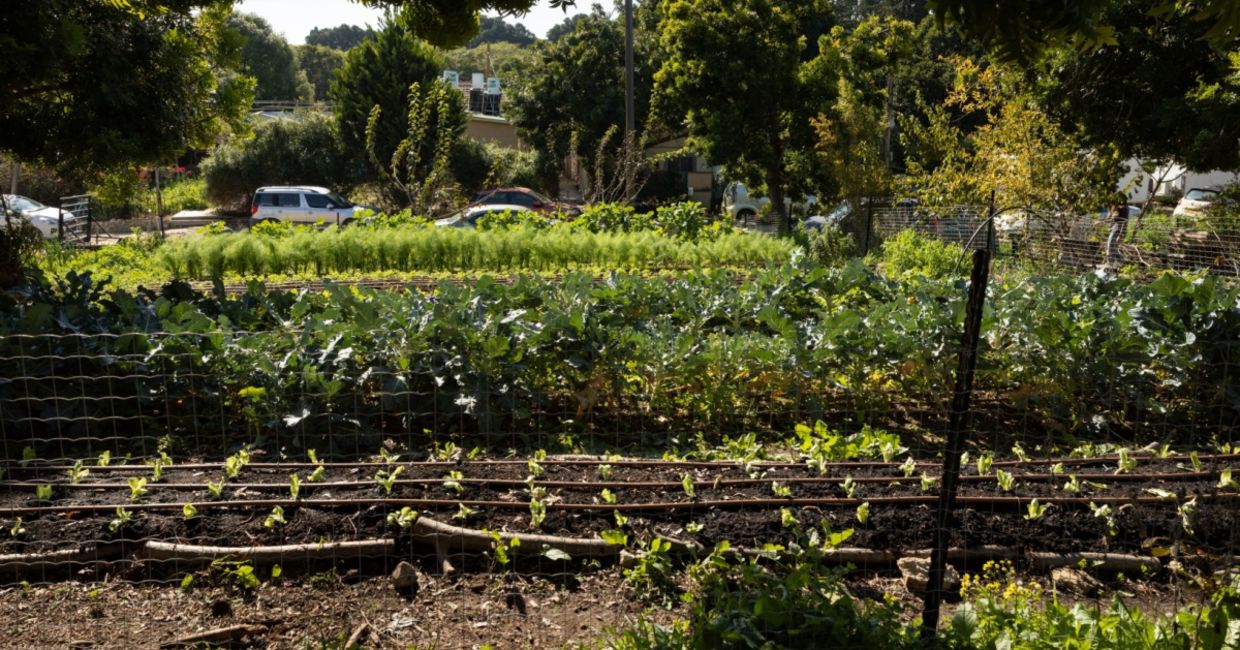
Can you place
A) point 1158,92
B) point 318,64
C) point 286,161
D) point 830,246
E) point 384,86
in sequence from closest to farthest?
point 1158,92 → point 830,246 → point 384,86 → point 286,161 → point 318,64

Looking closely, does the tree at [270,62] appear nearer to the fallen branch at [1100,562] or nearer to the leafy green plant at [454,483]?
the leafy green plant at [454,483]

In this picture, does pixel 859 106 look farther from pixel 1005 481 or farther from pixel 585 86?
pixel 585 86

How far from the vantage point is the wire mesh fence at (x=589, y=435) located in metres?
4.02

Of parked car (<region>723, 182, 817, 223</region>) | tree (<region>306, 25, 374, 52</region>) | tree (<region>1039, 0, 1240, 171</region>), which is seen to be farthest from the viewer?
tree (<region>306, 25, 374, 52</region>)

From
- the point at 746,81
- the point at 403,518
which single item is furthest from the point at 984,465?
the point at 746,81

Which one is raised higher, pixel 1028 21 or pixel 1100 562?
pixel 1028 21

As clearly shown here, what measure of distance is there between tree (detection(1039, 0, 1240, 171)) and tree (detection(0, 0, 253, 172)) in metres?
8.16

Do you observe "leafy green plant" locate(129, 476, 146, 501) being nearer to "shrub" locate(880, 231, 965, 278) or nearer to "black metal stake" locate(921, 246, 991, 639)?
"black metal stake" locate(921, 246, 991, 639)

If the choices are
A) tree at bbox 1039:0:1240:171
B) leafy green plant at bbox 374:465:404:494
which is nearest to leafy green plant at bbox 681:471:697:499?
leafy green plant at bbox 374:465:404:494

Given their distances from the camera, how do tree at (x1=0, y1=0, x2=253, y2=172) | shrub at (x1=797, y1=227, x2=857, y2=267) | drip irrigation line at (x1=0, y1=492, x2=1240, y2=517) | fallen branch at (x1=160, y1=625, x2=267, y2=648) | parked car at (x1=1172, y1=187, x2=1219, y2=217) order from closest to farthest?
fallen branch at (x1=160, y1=625, x2=267, y2=648), drip irrigation line at (x1=0, y1=492, x2=1240, y2=517), tree at (x1=0, y1=0, x2=253, y2=172), shrub at (x1=797, y1=227, x2=857, y2=267), parked car at (x1=1172, y1=187, x2=1219, y2=217)

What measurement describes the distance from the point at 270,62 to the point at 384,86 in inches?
1170

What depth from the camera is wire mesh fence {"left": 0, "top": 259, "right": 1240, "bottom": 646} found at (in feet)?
13.2

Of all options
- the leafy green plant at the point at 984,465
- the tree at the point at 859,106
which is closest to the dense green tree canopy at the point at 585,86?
the tree at the point at 859,106

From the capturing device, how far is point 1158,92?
10.8 meters
